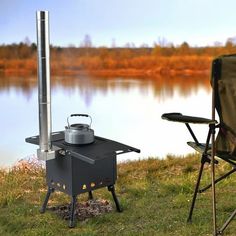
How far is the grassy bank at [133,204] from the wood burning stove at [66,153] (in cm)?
23

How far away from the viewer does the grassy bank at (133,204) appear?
2596 millimetres

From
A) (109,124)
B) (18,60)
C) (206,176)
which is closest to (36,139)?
(206,176)

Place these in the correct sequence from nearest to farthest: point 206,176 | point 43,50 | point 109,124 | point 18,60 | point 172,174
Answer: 1. point 43,50
2. point 206,176
3. point 172,174
4. point 109,124
5. point 18,60

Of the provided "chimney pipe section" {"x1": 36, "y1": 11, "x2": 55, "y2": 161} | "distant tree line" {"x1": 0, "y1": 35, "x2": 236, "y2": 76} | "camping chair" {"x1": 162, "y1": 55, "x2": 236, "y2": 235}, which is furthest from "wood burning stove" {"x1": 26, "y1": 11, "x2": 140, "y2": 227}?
"distant tree line" {"x1": 0, "y1": 35, "x2": 236, "y2": 76}

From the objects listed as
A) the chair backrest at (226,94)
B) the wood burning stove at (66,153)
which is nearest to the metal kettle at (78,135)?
the wood burning stove at (66,153)

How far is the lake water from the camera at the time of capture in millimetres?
4590

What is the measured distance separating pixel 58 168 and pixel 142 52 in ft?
11.2

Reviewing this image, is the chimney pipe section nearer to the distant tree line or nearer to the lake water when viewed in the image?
the lake water

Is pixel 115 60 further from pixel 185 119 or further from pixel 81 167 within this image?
pixel 185 119

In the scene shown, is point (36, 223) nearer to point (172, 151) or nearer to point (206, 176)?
point (206, 176)

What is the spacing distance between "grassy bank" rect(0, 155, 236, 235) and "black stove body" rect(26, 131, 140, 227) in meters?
0.21

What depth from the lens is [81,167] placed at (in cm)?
255

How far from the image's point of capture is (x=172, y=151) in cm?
476

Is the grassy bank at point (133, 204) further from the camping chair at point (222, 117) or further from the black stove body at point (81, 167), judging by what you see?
the camping chair at point (222, 117)
